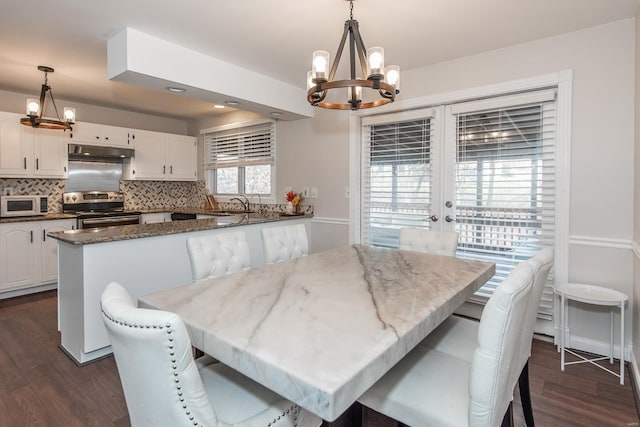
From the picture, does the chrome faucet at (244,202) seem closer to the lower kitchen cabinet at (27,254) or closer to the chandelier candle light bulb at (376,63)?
the lower kitchen cabinet at (27,254)

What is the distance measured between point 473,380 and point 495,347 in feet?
0.45

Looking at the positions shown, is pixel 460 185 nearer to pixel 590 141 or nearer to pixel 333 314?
pixel 590 141

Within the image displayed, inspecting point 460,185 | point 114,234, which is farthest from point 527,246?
point 114,234

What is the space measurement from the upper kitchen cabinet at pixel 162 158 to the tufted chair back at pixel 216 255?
3.59m

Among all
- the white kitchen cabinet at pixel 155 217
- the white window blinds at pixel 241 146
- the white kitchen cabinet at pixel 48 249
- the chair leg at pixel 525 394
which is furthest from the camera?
the white kitchen cabinet at pixel 155 217

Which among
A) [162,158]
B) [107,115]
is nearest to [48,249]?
[162,158]

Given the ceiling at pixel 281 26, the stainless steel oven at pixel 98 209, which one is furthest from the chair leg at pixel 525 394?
the stainless steel oven at pixel 98 209

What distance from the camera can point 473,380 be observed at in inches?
43.1

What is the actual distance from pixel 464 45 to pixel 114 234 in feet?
10.1

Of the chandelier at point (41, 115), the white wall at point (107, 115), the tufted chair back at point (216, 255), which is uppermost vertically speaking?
the white wall at point (107, 115)

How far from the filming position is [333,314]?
1.27 metres

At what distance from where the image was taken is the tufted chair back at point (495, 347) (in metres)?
1.04

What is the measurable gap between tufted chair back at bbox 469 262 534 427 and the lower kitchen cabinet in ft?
15.3

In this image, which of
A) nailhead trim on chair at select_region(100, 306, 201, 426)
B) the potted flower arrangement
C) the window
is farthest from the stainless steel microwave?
nailhead trim on chair at select_region(100, 306, 201, 426)
